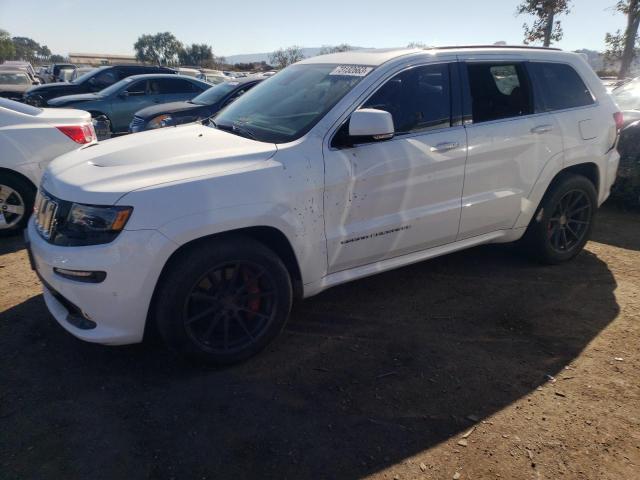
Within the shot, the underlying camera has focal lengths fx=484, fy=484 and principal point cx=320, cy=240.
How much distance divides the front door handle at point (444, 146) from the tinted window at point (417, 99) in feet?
0.47

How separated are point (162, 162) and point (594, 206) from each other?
12.7 feet

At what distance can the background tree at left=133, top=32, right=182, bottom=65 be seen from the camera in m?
77.9

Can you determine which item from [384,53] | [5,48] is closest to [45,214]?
[384,53]

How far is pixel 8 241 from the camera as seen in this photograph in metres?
5.12

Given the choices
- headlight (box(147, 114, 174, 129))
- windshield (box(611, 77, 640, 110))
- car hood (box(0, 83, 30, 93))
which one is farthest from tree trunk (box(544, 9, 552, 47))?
car hood (box(0, 83, 30, 93))

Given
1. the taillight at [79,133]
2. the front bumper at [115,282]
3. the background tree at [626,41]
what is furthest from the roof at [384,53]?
the background tree at [626,41]

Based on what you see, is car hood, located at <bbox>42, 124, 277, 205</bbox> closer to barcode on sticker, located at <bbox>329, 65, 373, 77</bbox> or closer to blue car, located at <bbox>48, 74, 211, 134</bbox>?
barcode on sticker, located at <bbox>329, 65, 373, 77</bbox>

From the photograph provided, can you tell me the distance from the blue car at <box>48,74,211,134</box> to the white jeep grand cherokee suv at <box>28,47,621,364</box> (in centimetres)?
771

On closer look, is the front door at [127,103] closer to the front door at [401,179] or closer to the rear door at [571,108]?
the front door at [401,179]

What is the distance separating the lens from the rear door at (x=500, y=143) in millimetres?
3668

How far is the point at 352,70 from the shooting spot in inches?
135

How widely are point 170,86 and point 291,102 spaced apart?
8836mm

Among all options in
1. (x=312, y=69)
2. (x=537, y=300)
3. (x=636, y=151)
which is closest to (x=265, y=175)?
(x=312, y=69)

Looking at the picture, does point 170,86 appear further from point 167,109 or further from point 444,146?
point 444,146
